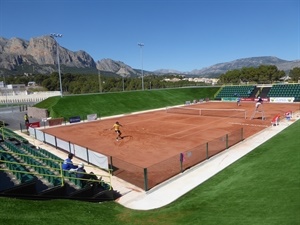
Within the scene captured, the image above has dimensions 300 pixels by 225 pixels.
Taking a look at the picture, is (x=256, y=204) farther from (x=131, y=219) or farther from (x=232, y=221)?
(x=131, y=219)

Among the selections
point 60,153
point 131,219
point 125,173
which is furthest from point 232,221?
point 60,153

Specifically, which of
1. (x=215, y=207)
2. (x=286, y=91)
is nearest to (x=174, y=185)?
(x=215, y=207)

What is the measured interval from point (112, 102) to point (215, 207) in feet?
158

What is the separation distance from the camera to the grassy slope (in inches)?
1968

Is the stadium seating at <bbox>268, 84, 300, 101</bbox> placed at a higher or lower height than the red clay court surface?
higher

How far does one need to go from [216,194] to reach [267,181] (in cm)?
272

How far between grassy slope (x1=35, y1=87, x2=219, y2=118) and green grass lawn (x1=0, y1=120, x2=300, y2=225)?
1386 inches

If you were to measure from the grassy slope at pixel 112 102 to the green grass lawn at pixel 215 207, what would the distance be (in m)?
35.2

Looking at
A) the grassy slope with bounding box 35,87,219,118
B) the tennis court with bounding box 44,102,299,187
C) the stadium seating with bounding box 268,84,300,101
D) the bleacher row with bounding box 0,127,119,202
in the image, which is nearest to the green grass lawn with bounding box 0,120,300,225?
the bleacher row with bounding box 0,127,119,202

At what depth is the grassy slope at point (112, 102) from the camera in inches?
1968

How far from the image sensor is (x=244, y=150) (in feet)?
69.3

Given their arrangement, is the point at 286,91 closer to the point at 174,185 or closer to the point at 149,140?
the point at 149,140

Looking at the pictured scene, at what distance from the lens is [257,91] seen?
72438 millimetres

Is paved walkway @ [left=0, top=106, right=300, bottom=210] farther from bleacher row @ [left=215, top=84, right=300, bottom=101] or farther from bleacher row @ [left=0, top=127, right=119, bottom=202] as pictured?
bleacher row @ [left=215, top=84, right=300, bottom=101]
